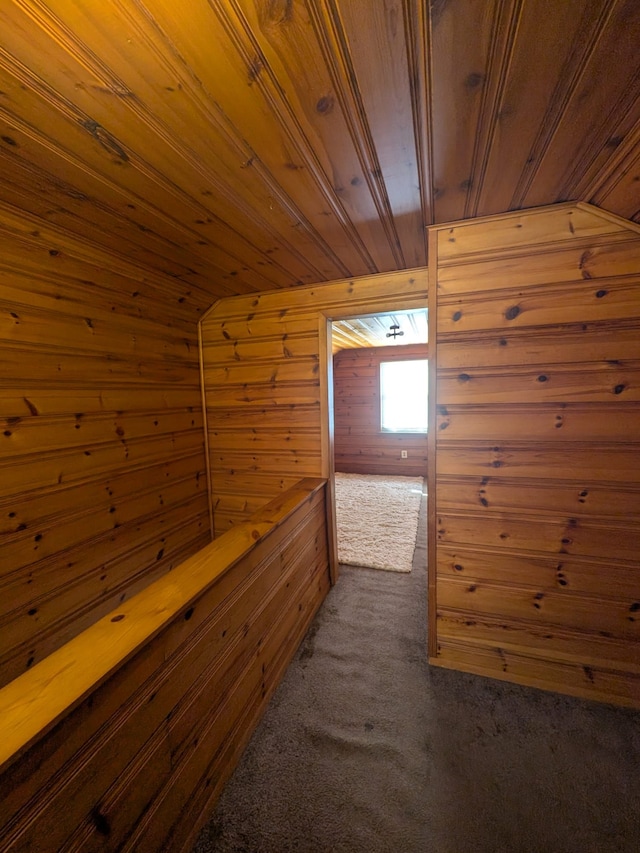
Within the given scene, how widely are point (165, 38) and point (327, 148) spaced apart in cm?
45

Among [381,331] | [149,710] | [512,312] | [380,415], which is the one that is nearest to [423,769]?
[149,710]

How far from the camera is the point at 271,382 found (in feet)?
7.23

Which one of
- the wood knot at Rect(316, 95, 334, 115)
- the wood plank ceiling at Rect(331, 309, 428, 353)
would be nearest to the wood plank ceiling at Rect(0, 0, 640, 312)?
the wood knot at Rect(316, 95, 334, 115)

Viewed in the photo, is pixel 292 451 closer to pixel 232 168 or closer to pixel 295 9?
pixel 232 168

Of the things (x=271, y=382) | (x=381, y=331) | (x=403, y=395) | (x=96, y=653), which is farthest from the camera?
(x=403, y=395)

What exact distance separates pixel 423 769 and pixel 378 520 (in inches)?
89.4

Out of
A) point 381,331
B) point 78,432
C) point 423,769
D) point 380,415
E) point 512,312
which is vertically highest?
point 381,331

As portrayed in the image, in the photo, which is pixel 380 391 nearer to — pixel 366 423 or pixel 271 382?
pixel 366 423

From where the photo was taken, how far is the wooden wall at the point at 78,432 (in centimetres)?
127

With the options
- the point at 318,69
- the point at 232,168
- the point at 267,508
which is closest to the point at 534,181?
the point at 318,69

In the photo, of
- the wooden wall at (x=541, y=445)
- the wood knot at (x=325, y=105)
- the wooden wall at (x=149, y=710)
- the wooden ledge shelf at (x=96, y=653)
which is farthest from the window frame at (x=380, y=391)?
the wood knot at (x=325, y=105)

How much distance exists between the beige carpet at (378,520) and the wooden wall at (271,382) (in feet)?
3.47

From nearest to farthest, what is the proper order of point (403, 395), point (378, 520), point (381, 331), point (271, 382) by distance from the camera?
point (271, 382), point (378, 520), point (381, 331), point (403, 395)

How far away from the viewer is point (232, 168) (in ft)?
3.31
